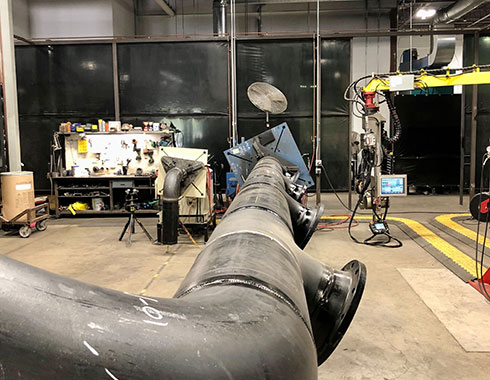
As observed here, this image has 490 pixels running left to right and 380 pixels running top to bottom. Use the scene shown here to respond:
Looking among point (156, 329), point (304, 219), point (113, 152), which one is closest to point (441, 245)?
point (304, 219)

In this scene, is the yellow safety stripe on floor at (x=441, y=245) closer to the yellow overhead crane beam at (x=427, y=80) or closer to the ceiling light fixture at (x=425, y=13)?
the yellow overhead crane beam at (x=427, y=80)

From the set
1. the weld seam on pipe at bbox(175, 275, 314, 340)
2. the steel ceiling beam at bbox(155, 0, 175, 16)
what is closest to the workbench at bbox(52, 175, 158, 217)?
the steel ceiling beam at bbox(155, 0, 175, 16)

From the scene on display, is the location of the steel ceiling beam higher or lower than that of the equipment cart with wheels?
higher

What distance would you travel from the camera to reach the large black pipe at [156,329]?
410 millimetres

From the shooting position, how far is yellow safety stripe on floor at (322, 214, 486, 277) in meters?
3.94

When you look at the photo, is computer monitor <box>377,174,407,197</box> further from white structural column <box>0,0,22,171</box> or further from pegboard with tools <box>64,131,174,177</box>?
white structural column <box>0,0,22,171</box>

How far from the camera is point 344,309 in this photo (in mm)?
1469

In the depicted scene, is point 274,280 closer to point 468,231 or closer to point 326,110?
A: point 468,231

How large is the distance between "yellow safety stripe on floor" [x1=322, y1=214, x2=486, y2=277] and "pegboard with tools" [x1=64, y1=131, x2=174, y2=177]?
3574 mm

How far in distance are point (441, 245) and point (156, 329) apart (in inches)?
189

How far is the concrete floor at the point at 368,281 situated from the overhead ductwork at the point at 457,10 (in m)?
4.50

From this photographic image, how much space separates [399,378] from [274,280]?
5.83ft

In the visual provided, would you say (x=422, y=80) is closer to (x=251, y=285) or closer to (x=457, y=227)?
(x=457, y=227)

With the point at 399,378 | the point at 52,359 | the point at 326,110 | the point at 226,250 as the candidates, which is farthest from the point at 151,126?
the point at 52,359
